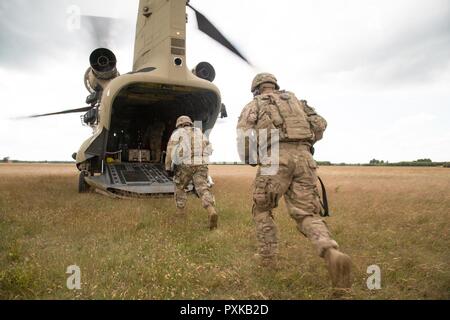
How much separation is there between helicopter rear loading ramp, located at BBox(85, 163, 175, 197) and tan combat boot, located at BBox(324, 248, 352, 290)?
5595 millimetres

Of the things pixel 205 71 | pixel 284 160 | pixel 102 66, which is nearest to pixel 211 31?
pixel 205 71

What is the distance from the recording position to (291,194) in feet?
11.3

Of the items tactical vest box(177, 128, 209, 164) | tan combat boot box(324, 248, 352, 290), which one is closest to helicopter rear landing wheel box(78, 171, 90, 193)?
tactical vest box(177, 128, 209, 164)

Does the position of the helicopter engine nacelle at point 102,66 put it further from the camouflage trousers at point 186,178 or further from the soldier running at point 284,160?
the soldier running at point 284,160

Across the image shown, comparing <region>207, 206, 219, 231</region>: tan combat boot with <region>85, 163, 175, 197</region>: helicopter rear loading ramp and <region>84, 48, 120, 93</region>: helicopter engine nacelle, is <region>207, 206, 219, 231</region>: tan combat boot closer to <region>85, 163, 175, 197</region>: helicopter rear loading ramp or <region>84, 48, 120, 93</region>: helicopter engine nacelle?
<region>85, 163, 175, 197</region>: helicopter rear loading ramp

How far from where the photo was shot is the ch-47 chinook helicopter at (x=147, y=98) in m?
7.98

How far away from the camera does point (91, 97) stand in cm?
1085

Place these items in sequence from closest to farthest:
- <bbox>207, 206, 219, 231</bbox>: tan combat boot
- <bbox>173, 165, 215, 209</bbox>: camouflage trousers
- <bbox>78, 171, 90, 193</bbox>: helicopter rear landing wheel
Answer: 1. <bbox>207, 206, 219, 231</bbox>: tan combat boot
2. <bbox>173, 165, 215, 209</bbox>: camouflage trousers
3. <bbox>78, 171, 90, 193</bbox>: helicopter rear landing wheel

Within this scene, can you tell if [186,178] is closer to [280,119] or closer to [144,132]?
[280,119]

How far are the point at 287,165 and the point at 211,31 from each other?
6582mm

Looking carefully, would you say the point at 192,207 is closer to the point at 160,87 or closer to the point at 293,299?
the point at 160,87

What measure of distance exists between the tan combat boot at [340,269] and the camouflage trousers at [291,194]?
0.36 m

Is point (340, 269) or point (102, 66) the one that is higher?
point (102, 66)

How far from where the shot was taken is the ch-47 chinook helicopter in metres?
7.98
